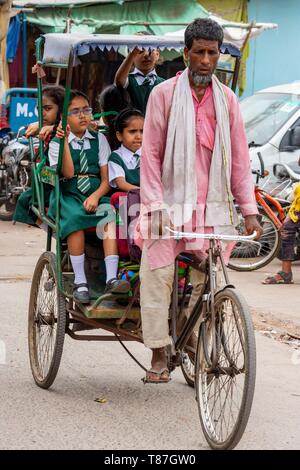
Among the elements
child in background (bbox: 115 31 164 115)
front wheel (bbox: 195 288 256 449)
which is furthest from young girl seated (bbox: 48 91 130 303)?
front wheel (bbox: 195 288 256 449)

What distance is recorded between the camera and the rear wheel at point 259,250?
10.8 m

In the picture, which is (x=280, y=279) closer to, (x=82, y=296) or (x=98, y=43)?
(x=82, y=296)

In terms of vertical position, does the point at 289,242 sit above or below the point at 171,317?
below

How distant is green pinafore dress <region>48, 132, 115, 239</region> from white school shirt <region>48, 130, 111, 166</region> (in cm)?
2

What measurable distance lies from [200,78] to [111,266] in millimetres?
1181

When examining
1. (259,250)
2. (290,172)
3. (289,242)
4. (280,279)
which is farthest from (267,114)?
(280,279)

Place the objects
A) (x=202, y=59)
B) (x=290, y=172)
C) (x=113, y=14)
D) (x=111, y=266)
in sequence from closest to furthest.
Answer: (x=202, y=59), (x=111, y=266), (x=290, y=172), (x=113, y=14)

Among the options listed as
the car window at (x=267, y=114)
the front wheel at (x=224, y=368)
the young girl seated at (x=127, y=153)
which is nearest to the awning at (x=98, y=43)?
the young girl seated at (x=127, y=153)

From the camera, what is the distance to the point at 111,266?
5.45m

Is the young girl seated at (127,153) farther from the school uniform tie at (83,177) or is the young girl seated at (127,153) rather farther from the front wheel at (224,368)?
the front wheel at (224,368)

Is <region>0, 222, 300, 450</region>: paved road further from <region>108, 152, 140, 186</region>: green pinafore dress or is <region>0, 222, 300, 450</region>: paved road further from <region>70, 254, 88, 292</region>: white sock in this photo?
<region>108, 152, 140, 186</region>: green pinafore dress

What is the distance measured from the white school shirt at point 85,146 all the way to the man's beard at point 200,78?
3.49 ft

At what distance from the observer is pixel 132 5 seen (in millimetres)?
17500

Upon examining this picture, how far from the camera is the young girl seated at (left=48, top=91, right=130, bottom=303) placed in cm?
548
